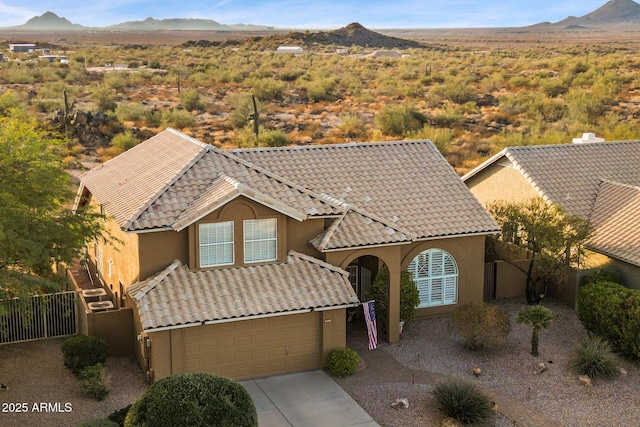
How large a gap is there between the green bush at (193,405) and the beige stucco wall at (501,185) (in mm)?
15828

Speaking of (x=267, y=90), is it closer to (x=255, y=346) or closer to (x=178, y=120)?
(x=178, y=120)

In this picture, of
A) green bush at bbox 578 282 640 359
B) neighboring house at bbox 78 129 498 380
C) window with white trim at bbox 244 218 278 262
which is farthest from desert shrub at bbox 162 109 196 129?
green bush at bbox 578 282 640 359

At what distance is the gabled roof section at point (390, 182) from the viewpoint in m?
24.1

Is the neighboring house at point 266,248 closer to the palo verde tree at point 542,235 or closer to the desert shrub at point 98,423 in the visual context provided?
the palo verde tree at point 542,235

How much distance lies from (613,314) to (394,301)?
19.1ft

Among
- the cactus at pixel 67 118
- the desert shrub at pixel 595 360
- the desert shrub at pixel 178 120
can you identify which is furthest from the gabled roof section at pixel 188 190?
the desert shrub at pixel 178 120

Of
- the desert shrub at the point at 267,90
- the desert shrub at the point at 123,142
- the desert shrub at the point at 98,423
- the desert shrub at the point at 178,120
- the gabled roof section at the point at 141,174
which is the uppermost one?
the desert shrub at the point at 267,90

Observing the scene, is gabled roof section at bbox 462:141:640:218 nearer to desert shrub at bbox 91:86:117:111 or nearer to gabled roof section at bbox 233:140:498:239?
gabled roof section at bbox 233:140:498:239

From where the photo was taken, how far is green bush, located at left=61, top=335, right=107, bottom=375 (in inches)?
794

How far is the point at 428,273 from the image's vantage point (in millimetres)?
24531

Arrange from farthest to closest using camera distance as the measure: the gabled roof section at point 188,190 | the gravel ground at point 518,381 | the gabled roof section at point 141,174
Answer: the gabled roof section at point 141,174, the gabled roof section at point 188,190, the gravel ground at point 518,381

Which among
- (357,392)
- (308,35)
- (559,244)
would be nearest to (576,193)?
(559,244)

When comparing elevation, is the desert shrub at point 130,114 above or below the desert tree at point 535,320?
above

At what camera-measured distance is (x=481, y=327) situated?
22000 mm
